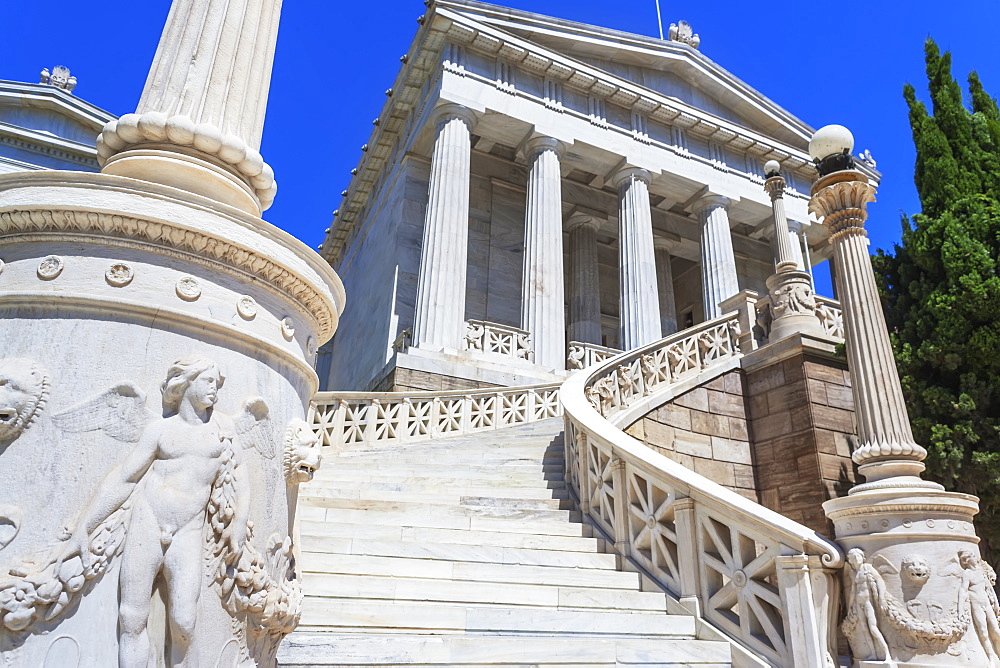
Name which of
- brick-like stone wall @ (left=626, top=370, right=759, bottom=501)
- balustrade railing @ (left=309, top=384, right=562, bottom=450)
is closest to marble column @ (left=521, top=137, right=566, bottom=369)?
balustrade railing @ (left=309, top=384, right=562, bottom=450)

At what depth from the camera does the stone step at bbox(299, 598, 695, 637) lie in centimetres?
446

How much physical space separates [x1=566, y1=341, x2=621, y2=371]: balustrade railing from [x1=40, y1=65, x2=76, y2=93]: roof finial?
64.1 feet

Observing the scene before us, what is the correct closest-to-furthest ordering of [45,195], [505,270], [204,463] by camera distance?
[204,463] < [45,195] < [505,270]

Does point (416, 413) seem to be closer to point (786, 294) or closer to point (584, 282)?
point (786, 294)

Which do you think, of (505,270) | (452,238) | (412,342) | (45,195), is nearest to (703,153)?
(505,270)

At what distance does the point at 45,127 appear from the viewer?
21.7 metres

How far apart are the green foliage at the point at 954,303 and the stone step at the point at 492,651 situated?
23.9 feet

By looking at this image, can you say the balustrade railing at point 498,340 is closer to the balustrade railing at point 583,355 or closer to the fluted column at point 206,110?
the balustrade railing at point 583,355

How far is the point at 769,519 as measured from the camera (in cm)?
496

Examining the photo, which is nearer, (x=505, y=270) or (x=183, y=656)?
(x=183, y=656)

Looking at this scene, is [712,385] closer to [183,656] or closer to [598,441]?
[598,441]

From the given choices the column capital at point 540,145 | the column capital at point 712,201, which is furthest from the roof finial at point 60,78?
the column capital at point 712,201

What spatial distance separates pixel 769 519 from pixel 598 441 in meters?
2.49

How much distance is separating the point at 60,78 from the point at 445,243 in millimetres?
16591
